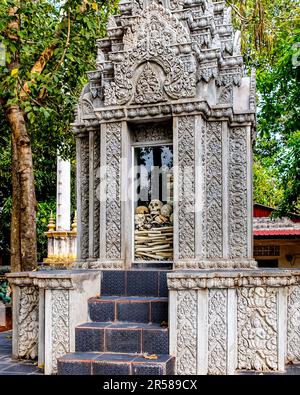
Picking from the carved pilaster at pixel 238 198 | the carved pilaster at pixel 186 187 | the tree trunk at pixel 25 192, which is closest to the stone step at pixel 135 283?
the carved pilaster at pixel 186 187

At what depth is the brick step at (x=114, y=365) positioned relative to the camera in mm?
5352

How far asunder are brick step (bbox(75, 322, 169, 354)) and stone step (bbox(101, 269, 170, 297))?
0.75m

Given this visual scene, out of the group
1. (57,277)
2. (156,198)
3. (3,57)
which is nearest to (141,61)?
(156,198)

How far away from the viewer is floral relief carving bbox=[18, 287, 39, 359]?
6.69 m

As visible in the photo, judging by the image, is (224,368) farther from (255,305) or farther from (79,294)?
(79,294)

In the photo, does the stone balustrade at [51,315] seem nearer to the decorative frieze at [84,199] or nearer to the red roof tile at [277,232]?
the decorative frieze at [84,199]

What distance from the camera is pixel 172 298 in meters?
5.86

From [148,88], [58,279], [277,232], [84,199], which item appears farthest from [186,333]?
[277,232]

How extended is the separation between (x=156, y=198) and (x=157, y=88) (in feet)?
5.60

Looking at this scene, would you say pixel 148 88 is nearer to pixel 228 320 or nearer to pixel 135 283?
pixel 135 283

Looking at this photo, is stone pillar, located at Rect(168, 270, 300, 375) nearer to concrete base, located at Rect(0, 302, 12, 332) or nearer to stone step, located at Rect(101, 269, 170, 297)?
stone step, located at Rect(101, 269, 170, 297)

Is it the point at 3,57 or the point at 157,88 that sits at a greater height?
the point at 3,57

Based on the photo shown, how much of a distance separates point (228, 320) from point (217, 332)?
0.60 ft

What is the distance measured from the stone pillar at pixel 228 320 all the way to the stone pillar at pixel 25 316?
1948 mm
